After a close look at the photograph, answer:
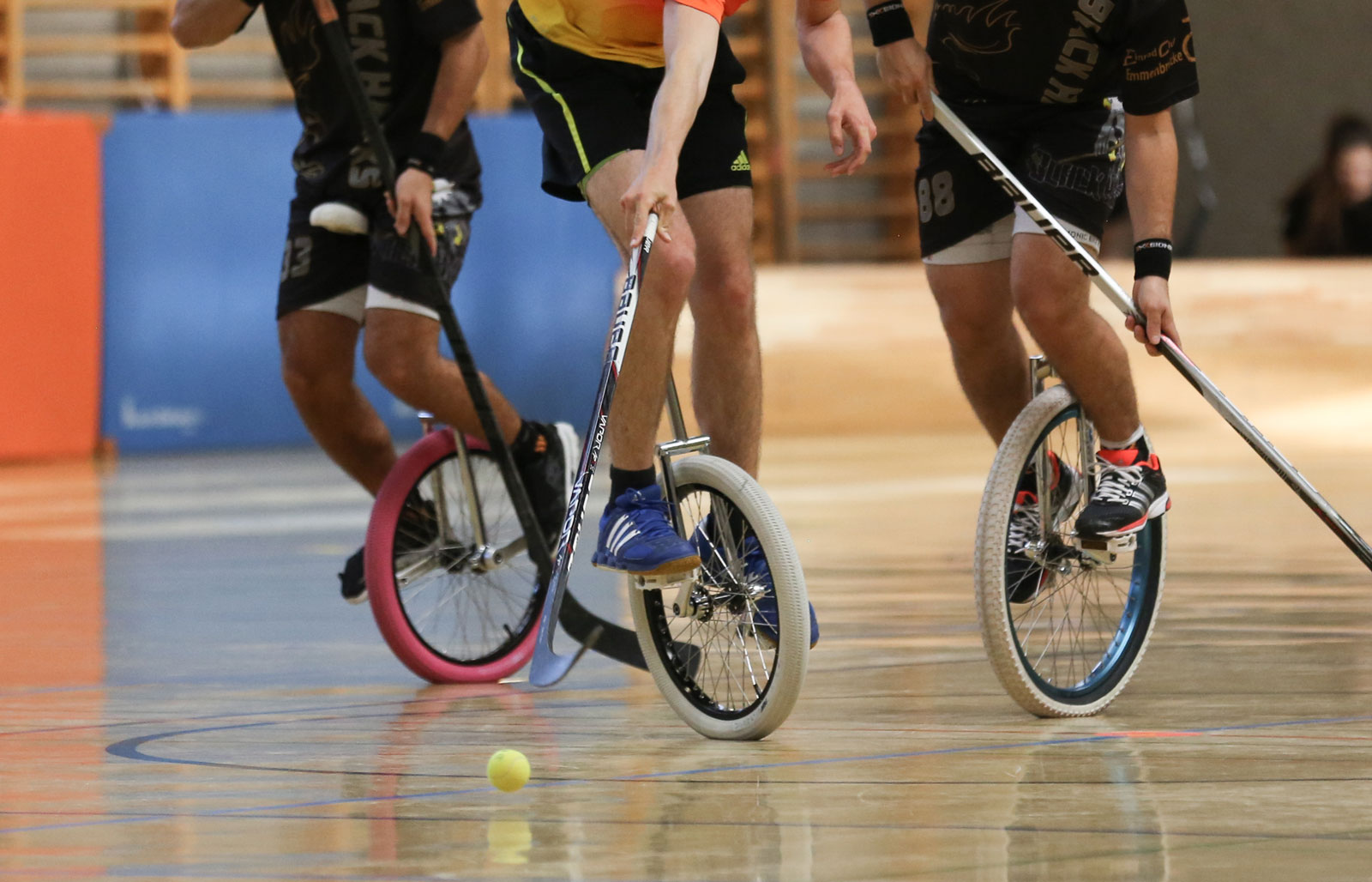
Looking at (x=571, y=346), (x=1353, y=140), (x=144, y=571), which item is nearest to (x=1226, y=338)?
(x=1353, y=140)

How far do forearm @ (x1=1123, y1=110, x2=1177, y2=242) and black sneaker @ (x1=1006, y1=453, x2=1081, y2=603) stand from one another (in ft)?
1.54

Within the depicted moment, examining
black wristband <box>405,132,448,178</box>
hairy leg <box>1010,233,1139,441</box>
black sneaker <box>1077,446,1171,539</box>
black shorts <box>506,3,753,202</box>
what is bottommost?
black sneaker <box>1077,446,1171,539</box>

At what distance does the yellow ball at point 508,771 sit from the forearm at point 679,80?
983 mm

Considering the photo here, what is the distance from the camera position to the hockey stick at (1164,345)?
3.65 meters

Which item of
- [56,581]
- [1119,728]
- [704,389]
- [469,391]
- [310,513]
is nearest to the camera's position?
[1119,728]

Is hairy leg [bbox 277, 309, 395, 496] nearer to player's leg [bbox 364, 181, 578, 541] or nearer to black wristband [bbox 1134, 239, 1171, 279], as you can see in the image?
player's leg [bbox 364, 181, 578, 541]

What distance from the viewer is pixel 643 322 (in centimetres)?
348

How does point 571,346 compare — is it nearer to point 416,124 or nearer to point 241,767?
point 416,124

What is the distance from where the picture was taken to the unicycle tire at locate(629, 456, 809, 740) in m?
3.26

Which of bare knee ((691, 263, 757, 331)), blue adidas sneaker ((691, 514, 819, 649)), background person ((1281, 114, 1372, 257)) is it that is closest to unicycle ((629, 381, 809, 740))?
blue adidas sneaker ((691, 514, 819, 649))

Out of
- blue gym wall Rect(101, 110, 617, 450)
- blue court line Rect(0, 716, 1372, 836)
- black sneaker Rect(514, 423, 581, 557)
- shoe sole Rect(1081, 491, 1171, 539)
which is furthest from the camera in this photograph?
blue gym wall Rect(101, 110, 617, 450)

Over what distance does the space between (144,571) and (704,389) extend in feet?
9.86

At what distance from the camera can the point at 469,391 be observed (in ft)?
13.9

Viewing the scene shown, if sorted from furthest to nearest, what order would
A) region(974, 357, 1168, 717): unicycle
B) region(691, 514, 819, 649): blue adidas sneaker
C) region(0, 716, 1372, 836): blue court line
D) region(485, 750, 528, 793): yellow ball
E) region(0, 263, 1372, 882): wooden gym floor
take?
region(974, 357, 1168, 717): unicycle
region(691, 514, 819, 649): blue adidas sneaker
region(485, 750, 528, 793): yellow ball
region(0, 716, 1372, 836): blue court line
region(0, 263, 1372, 882): wooden gym floor
